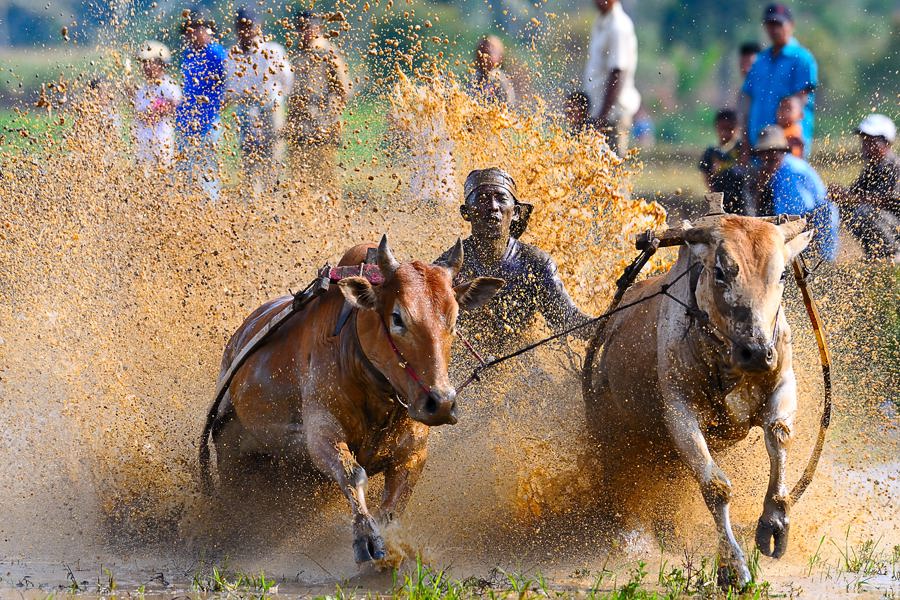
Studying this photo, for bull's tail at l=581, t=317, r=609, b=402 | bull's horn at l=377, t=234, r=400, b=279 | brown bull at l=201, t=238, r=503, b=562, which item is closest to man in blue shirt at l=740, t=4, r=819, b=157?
bull's tail at l=581, t=317, r=609, b=402

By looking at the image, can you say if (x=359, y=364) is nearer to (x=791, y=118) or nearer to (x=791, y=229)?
(x=791, y=229)

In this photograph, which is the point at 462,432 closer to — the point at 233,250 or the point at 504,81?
the point at 233,250

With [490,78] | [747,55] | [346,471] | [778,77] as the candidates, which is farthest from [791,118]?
[346,471]

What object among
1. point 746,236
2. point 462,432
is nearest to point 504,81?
point 462,432

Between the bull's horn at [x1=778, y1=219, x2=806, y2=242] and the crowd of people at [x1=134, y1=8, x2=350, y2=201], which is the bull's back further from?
the crowd of people at [x1=134, y1=8, x2=350, y2=201]

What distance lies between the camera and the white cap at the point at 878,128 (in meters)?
8.96

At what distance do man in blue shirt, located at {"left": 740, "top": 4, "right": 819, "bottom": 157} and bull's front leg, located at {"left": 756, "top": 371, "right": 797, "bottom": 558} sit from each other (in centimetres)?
406

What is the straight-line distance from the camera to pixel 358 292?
5.42 meters

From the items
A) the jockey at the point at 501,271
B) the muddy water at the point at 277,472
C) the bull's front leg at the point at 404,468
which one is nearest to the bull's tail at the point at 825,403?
the muddy water at the point at 277,472

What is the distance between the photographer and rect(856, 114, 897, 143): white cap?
8.96 meters

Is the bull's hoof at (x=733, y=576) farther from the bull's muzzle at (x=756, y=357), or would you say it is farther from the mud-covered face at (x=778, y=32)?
the mud-covered face at (x=778, y=32)

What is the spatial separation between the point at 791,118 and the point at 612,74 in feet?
3.97

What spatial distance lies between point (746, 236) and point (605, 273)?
228 centimetres

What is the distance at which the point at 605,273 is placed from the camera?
7863 mm
